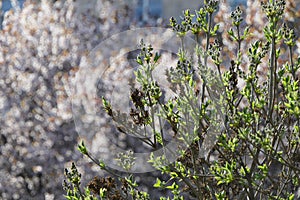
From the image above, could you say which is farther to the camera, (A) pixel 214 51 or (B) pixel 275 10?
(A) pixel 214 51

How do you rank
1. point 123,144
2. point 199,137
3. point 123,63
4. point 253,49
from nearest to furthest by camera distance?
1. point 253,49
2. point 199,137
3. point 123,144
4. point 123,63

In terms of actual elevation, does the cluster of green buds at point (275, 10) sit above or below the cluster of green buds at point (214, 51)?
above

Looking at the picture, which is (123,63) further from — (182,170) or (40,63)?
(182,170)

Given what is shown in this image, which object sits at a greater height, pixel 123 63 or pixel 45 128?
pixel 123 63

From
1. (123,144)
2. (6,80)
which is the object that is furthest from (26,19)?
(123,144)

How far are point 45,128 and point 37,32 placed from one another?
2.41 m

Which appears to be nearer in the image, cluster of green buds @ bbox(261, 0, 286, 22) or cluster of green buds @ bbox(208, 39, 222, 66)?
cluster of green buds @ bbox(261, 0, 286, 22)

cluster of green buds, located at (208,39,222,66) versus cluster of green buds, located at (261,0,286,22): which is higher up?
cluster of green buds, located at (261,0,286,22)

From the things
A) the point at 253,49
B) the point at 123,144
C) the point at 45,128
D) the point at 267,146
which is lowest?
the point at 267,146

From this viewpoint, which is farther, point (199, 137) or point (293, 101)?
point (199, 137)

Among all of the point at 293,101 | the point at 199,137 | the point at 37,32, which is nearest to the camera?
the point at 293,101

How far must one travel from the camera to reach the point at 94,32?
11.9 metres

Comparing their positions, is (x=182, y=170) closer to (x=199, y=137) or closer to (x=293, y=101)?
(x=199, y=137)

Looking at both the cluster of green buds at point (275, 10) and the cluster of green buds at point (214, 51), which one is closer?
the cluster of green buds at point (275, 10)
